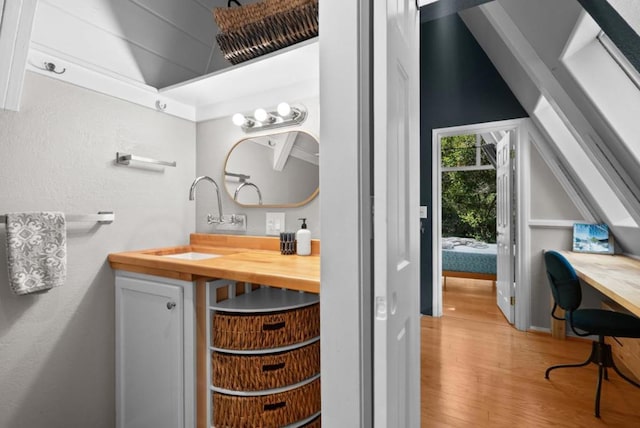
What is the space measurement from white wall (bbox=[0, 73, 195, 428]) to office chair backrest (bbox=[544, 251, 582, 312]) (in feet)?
8.76

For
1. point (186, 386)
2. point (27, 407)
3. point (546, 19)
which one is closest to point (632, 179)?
point (546, 19)

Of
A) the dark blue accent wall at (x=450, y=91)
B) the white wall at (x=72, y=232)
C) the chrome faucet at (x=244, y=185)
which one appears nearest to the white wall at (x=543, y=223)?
the dark blue accent wall at (x=450, y=91)

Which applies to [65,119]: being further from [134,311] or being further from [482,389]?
[482,389]

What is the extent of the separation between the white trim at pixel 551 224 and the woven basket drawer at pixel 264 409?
2790 millimetres

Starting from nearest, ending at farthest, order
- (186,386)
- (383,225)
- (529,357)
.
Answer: (383,225)
(186,386)
(529,357)

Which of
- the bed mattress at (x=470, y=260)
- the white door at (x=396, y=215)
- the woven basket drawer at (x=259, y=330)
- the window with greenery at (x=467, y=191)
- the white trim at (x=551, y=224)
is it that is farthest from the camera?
the window with greenery at (x=467, y=191)

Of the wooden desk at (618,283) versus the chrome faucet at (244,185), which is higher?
the chrome faucet at (244,185)

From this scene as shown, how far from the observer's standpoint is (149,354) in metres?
1.52

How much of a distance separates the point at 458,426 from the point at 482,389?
465 mm

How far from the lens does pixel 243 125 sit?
206cm

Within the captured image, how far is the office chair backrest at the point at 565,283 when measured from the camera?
2.11m

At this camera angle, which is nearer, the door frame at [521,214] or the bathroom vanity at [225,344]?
the bathroom vanity at [225,344]

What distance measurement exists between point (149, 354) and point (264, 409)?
0.64 meters

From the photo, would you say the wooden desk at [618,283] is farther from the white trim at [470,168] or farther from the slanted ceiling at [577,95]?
the white trim at [470,168]
